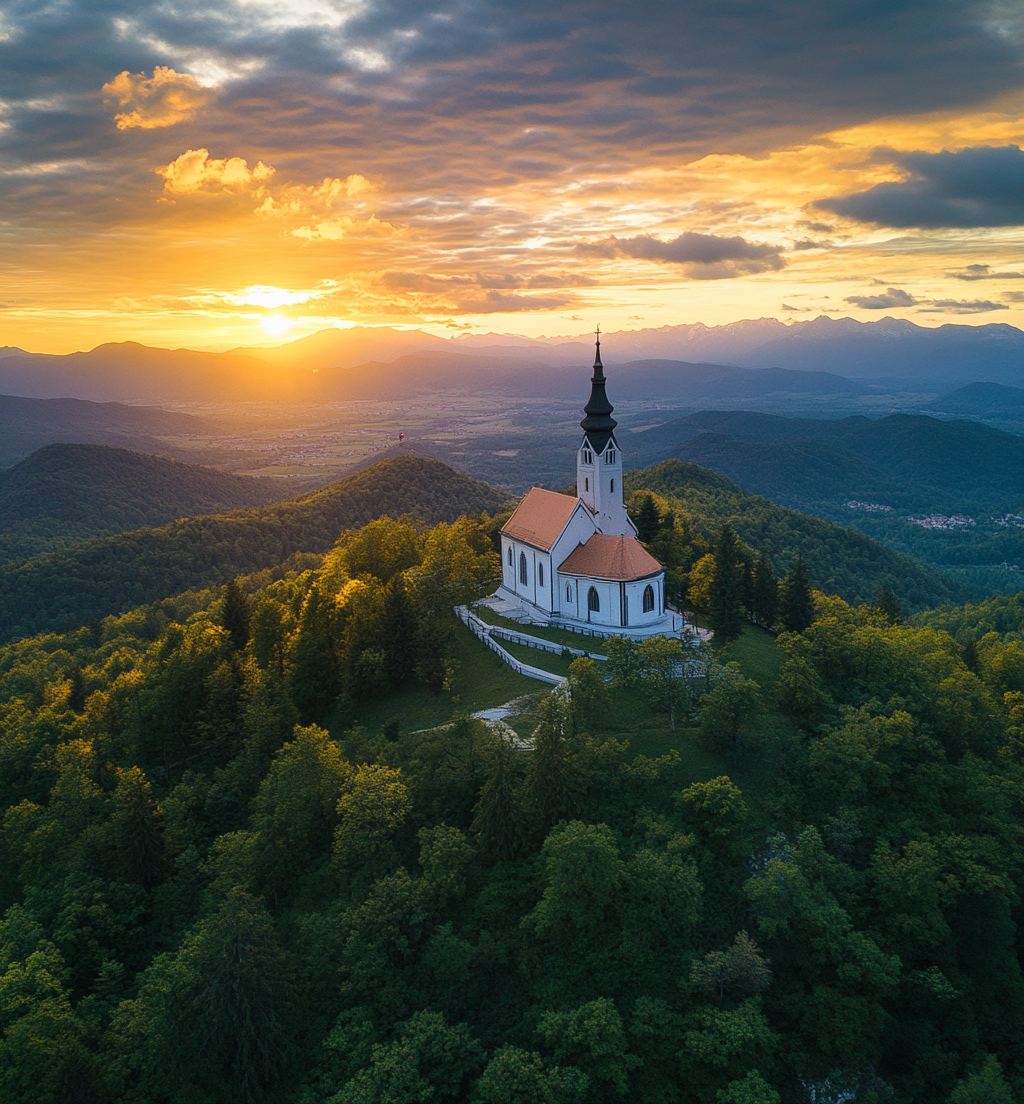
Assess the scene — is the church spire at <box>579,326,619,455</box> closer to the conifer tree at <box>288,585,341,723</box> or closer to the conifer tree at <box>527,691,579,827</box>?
the conifer tree at <box>288,585,341,723</box>

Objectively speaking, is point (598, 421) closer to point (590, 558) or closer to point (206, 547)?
point (590, 558)

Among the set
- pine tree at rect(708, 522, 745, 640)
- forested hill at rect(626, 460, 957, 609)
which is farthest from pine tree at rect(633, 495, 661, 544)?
forested hill at rect(626, 460, 957, 609)

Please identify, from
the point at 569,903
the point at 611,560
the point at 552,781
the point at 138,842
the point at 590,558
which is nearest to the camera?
the point at 569,903

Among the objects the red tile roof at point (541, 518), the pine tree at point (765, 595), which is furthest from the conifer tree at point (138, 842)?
the pine tree at point (765, 595)

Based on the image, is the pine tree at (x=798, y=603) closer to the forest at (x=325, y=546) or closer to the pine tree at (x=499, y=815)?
the pine tree at (x=499, y=815)

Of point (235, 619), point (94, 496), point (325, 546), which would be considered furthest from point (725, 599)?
point (94, 496)

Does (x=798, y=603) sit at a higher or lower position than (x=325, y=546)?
higher
